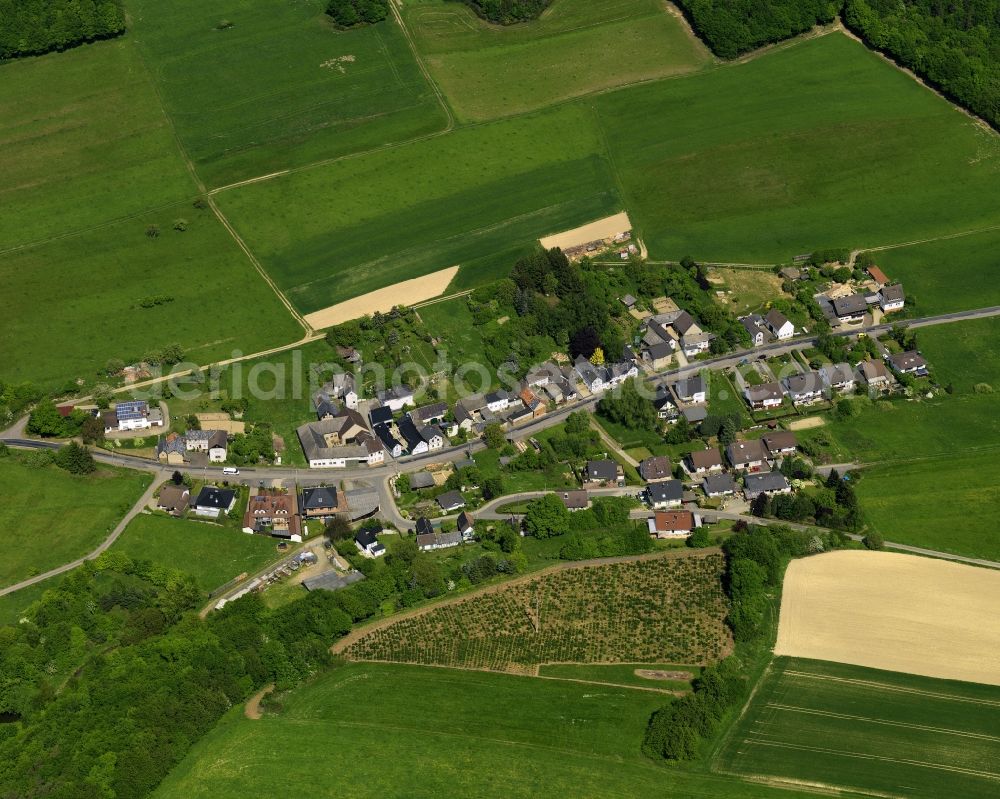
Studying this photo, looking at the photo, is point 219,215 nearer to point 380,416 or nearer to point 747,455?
point 380,416

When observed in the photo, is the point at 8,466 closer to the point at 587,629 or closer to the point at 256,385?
the point at 256,385

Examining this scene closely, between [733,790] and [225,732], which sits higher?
[225,732]

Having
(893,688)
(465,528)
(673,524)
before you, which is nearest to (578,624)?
(673,524)

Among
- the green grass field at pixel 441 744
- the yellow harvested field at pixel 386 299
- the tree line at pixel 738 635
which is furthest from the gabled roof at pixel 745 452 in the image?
the yellow harvested field at pixel 386 299

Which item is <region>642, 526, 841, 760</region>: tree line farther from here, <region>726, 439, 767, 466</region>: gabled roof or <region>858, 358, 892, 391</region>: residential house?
<region>858, 358, 892, 391</region>: residential house

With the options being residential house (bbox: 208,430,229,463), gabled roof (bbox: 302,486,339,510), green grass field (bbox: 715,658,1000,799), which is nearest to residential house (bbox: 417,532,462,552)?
gabled roof (bbox: 302,486,339,510)

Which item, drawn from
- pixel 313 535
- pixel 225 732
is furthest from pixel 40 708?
pixel 313 535
